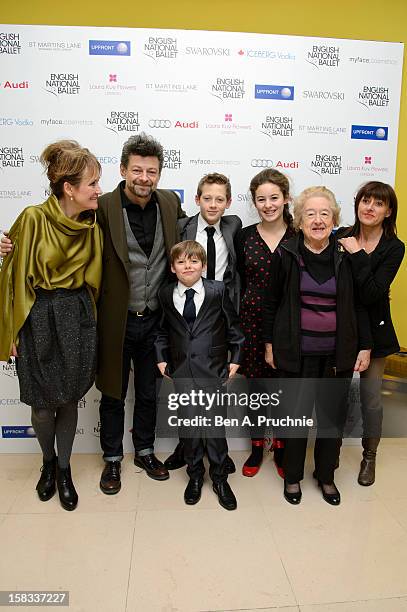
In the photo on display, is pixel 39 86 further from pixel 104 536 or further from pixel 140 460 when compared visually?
pixel 104 536

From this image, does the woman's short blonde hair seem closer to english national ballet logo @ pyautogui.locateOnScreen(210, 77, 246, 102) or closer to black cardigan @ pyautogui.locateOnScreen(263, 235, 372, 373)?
black cardigan @ pyautogui.locateOnScreen(263, 235, 372, 373)

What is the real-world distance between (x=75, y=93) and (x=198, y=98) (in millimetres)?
691

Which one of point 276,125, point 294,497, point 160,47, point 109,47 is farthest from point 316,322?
point 109,47

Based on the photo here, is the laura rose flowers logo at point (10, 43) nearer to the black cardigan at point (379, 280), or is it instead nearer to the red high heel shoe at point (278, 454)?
the black cardigan at point (379, 280)

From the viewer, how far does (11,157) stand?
8.36 ft

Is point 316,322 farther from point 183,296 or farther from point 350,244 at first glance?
point 183,296

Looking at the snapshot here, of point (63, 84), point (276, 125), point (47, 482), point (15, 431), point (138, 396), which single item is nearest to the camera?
point (47, 482)

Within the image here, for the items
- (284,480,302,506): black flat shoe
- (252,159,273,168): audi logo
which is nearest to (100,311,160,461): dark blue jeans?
(284,480,302,506): black flat shoe

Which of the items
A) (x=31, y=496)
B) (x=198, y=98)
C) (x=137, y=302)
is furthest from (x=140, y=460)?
(x=198, y=98)

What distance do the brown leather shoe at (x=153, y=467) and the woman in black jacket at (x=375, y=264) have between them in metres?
1.06

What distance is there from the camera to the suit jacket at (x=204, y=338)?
2117mm

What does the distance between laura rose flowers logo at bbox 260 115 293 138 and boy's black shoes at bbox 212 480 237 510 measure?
76.5 inches

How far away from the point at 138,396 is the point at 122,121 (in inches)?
60.9

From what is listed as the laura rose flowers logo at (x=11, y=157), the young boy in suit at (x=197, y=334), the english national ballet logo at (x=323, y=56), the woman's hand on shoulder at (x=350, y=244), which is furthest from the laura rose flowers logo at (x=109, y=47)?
the woman's hand on shoulder at (x=350, y=244)
